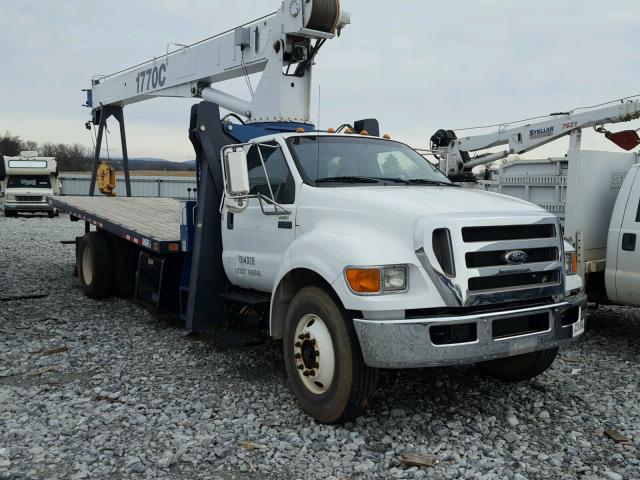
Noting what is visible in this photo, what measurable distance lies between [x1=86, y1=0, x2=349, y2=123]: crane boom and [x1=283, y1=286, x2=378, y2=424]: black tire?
12.9ft

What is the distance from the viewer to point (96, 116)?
14344 mm

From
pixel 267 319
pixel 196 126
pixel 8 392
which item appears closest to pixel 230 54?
pixel 196 126

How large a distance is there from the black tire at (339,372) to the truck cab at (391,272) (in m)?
0.01

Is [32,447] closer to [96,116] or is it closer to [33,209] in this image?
[96,116]

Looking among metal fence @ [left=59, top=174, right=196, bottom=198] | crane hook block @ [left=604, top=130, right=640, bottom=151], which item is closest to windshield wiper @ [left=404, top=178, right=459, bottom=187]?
crane hook block @ [left=604, top=130, right=640, bottom=151]

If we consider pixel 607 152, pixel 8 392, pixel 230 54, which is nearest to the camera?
pixel 8 392

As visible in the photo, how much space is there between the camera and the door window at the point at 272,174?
531cm

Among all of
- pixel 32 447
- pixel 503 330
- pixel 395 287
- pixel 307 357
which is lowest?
pixel 32 447

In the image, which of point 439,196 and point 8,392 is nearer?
point 439,196

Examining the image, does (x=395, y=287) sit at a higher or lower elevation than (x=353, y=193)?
lower

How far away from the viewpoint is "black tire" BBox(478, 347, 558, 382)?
206 inches

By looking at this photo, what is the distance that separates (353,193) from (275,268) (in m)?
0.99

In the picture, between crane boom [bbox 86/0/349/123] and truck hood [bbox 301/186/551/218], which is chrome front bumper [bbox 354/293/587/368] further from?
crane boom [bbox 86/0/349/123]

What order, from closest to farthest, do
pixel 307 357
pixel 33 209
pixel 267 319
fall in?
pixel 307 357 → pixel 267 319 → pixel 33 209
